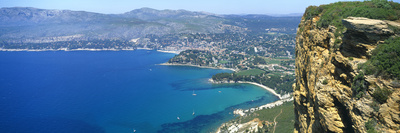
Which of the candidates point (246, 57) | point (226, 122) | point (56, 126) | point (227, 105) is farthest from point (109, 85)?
point (246, 57)

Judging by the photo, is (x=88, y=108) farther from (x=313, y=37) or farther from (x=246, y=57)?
(x=246, y=57)

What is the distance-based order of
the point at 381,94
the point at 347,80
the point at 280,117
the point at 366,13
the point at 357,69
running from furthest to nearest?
the point at 280,117, the point at 366,13, the point at 347,80, the point at 357,69, the point at 381,94

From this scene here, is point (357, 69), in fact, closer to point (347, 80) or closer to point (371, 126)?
point (347, 80)

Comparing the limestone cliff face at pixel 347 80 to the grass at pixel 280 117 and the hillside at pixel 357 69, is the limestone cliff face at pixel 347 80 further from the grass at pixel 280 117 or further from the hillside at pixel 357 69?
the grass at pixel 280 117

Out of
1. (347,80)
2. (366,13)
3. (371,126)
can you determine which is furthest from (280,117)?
(371,126)

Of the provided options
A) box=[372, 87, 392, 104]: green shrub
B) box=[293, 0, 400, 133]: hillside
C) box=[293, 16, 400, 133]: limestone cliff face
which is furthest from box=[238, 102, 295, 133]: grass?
box=[372, 87, 392, 104]: green shrub

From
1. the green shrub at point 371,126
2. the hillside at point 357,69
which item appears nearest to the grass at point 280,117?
the hillside at point 357,69
